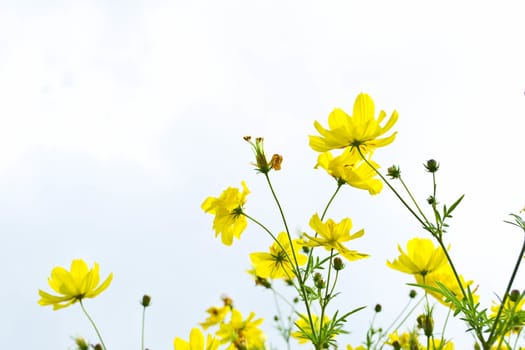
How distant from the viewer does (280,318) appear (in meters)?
4.05

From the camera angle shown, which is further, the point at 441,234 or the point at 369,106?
the point at 369,106

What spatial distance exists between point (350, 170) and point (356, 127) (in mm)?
272

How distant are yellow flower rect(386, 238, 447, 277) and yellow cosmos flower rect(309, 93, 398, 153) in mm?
501

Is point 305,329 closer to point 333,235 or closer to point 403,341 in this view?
point 333,235

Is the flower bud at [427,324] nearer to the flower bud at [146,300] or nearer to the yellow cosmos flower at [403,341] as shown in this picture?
the yellow cosmos flower at [403,341]

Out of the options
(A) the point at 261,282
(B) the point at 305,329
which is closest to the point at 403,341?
(A) the point at 261,282

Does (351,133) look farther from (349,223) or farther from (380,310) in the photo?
(380,310)

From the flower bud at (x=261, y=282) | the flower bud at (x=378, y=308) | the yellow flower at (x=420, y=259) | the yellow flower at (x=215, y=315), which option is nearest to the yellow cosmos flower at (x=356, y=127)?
the yellow flower at (x=420, y=259)

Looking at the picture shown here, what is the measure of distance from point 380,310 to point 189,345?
229 cm

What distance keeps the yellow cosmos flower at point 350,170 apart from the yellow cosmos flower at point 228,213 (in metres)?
0.37

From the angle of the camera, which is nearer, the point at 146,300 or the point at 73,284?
the point at 73,284

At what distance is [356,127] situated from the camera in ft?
6.78

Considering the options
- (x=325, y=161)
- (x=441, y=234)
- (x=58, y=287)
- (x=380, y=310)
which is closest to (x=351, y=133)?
(x=325, y=161)

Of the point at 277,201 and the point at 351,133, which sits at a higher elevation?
the point at 351,133
